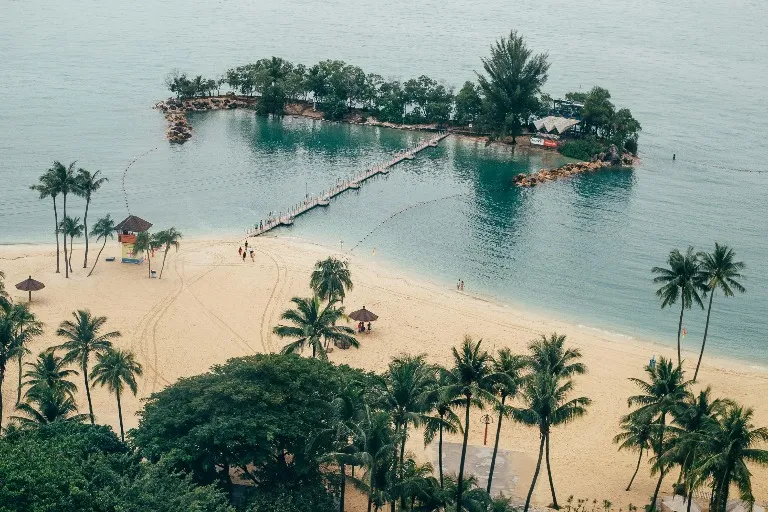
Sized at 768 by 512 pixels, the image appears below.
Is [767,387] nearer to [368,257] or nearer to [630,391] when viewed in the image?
[630,391]

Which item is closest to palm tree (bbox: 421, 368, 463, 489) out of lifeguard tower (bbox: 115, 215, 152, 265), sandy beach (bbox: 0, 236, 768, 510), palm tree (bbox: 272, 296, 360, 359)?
sandy beach (bbox: 0, 236, 768, 510)

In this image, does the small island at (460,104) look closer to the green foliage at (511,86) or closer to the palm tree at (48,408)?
the green foliage at (511,86)

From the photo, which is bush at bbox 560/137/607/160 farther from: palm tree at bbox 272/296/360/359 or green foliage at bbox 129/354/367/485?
green foliage at bbox 129/354/367/485

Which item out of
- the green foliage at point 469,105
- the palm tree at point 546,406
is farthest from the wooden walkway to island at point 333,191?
the palm tree at point 546,406

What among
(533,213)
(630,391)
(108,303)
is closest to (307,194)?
(533,213)

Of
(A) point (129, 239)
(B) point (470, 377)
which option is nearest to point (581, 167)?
(A) point (129, 239)
